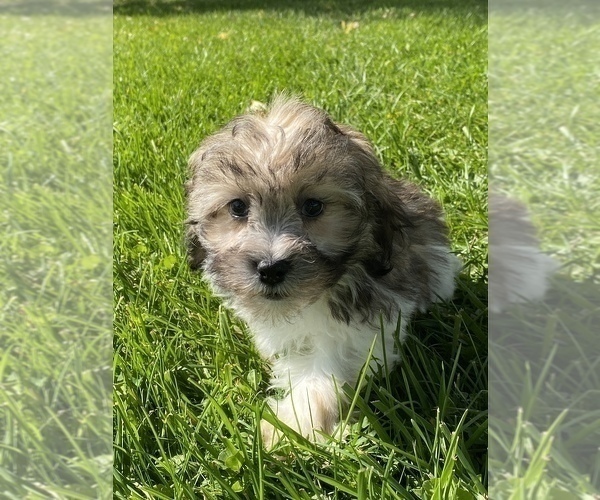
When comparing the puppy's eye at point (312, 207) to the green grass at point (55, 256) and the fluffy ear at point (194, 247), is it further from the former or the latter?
the green grass at point (55, 256)

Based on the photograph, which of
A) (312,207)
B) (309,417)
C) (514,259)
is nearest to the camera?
(514,259)

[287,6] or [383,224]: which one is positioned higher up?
[287,6]

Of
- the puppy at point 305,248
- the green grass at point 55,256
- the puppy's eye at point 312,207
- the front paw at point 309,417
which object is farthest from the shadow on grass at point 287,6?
the green grass at point 55,256

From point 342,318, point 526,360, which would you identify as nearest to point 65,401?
point 526,360

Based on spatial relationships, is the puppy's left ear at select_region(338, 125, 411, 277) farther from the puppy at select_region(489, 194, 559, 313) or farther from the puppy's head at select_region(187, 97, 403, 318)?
the puppy at select_region(489, 194, 559, 313)

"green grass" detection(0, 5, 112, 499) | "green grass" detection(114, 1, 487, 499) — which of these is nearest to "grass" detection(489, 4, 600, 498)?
"green grass" detection(114, 1, 487, 499)

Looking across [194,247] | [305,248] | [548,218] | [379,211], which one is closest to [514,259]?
[548,218]

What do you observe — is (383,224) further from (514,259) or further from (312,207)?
(514,259)
